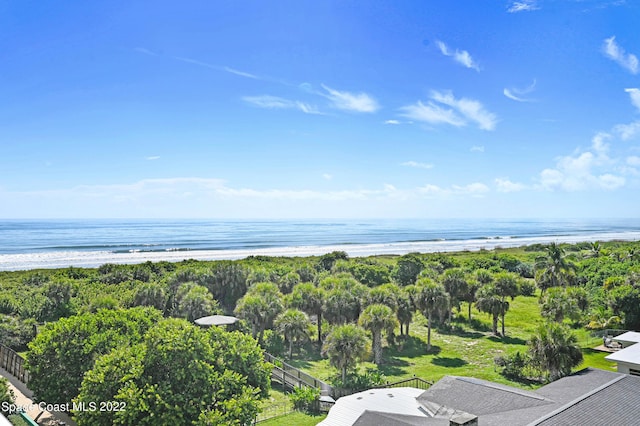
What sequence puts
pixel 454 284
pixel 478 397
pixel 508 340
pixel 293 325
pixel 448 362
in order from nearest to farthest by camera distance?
pixel 478 397
pixel 293 325
pixel 448 362
pixel 508 340
pixel 454 284

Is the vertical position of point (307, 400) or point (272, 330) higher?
point (272, 330)

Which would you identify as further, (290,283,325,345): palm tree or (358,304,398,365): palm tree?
(290,283,325,345): palm tree

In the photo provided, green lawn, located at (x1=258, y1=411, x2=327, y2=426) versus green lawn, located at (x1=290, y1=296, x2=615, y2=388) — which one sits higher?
green lawn, located at (x1=258, y1=411, x2=327, y2=426)

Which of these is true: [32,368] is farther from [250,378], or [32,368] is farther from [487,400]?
[487,400]

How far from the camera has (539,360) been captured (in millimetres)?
22109

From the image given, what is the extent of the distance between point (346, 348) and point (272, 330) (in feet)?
34.3

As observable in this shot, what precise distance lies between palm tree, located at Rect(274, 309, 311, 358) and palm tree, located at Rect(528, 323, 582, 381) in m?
13.5

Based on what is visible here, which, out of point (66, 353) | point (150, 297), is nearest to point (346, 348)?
point (66, 353)

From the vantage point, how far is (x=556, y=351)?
2155cm

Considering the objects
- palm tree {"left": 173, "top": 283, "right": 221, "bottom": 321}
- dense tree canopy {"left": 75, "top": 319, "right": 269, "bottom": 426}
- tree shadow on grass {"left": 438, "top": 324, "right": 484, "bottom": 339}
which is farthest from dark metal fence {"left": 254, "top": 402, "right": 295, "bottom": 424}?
tree shadow on grass {"left": 438, "top": 324, "right": 484, "bottom": 339}

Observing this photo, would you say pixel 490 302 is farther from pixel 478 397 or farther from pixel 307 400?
pixel 478 397

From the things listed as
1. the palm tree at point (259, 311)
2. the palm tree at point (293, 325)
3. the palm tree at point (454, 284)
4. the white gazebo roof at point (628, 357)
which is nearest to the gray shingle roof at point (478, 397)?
the white gazebo roof at point (628, 357)

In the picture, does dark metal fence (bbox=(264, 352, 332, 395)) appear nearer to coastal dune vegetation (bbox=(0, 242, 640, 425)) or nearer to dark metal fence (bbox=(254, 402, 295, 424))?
coastal dune vegetation (bbox=(0, 242, 640, 425))

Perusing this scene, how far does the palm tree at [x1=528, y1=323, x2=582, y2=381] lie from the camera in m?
21.4
